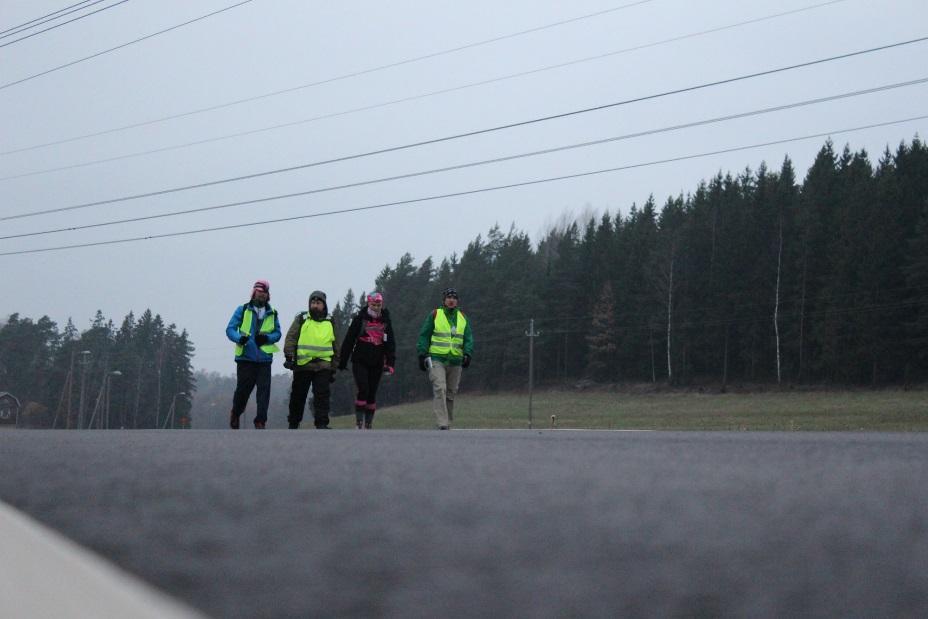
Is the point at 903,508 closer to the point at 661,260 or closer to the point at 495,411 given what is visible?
the point at 495,411

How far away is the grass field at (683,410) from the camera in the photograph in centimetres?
3878

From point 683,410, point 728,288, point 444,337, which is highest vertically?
point 728,288

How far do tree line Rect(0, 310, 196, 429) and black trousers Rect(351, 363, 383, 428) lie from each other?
116m

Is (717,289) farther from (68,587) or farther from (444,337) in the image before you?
(68,587)

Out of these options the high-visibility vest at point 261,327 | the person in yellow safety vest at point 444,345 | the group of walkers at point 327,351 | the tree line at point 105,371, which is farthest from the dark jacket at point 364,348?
the tree line at point 105,371

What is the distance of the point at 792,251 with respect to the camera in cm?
7081

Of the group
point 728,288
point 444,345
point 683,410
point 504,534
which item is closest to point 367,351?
point 444,345

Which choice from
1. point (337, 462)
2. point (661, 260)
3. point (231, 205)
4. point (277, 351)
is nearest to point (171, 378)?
point (661, 260)

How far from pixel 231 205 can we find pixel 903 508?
4025 cm

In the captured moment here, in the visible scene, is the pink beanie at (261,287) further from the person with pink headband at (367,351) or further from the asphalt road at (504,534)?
the asphalt road at (504,534)

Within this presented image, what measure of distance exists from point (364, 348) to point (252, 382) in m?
1.36

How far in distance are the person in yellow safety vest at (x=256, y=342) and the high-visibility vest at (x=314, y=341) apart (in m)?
0.32

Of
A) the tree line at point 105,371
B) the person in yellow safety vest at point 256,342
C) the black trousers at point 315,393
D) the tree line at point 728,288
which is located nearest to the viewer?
the person in yellow safety vest at point 256,342

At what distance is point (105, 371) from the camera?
128 metres
